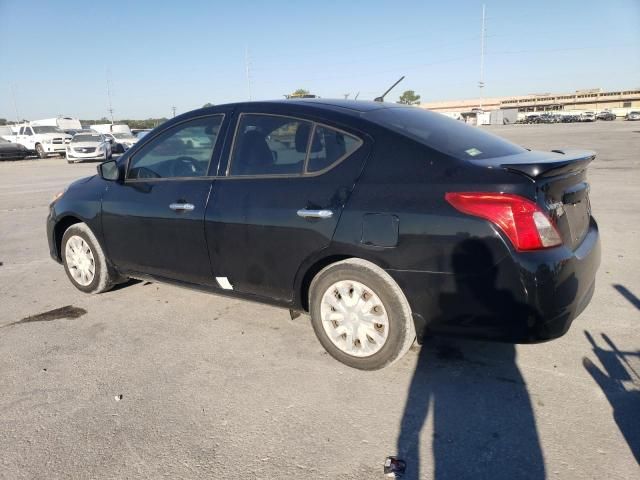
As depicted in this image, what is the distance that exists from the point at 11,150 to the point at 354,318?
30687 mm

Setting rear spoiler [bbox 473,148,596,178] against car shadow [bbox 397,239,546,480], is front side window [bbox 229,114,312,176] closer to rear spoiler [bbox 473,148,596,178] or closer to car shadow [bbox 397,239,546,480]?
rear spoiler [bbox 473,148,596,178]

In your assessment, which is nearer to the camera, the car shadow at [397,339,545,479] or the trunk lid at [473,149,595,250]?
the car shadow at [397,339,545,479]

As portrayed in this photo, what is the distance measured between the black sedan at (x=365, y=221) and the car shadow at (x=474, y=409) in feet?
0.07

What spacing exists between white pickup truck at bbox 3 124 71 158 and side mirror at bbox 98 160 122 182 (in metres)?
27.7

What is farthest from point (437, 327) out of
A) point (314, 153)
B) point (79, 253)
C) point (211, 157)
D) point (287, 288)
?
point (79, 253)

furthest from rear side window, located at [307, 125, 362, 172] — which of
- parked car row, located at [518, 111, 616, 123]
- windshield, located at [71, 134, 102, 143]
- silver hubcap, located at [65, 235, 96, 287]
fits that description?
parked car row, located at [518, 111, 616, 123]

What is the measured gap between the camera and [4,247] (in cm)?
684

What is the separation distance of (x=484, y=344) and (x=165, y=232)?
2495 millimetres

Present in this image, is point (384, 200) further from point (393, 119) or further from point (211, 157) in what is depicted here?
point (211, 157)

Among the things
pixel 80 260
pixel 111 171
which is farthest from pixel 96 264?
pixel 111 171

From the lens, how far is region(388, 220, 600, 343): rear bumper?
2.54 meters

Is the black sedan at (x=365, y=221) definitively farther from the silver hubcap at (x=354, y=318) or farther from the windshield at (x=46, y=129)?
the windshield at (x=46, y=129)

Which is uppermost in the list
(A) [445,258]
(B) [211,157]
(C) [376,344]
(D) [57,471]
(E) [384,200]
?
(B) [211,157]

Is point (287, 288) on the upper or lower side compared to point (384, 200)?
lower
